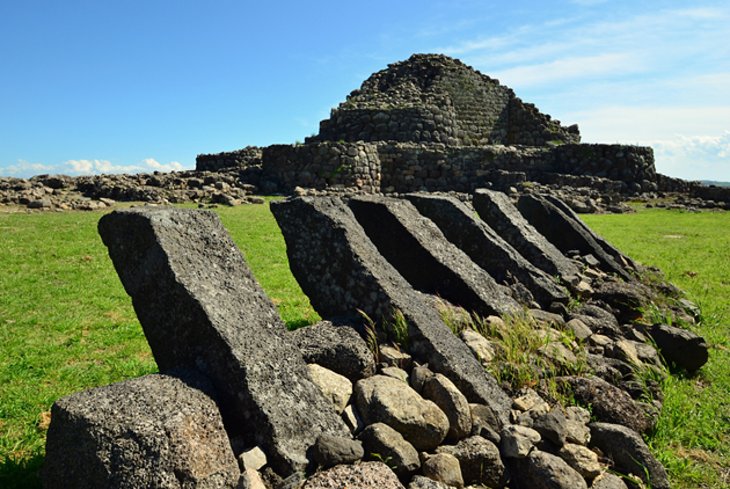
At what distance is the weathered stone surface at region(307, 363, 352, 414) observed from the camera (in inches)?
131

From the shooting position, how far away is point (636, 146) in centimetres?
2916

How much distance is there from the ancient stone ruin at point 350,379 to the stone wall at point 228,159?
881 inches

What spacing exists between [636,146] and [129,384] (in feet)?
103

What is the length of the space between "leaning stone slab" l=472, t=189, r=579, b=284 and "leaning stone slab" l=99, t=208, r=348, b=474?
471 cm

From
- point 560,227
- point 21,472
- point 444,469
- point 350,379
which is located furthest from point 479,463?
point 560,227

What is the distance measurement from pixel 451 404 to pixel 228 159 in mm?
25641

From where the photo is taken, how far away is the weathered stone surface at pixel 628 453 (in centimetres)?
327

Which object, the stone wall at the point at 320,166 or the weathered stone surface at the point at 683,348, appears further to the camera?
the stone wall at the point at 320,166

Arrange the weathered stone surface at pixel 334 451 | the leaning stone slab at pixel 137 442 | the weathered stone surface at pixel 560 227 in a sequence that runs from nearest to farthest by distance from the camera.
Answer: the leaning stone slab at pixel 137 442 < the weathered stone surface at pixel 334 451 < the weathered stone surface at pixel 560 227

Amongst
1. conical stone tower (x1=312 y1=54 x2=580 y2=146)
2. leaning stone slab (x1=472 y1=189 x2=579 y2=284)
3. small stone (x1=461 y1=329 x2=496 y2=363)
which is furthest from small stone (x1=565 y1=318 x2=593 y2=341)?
conical stone tower (x1=312 y1=54 x2=580 y2=146)

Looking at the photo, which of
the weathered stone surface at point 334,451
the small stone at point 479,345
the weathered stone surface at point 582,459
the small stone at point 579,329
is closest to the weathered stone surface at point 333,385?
the weathered stone surface at point 334,451

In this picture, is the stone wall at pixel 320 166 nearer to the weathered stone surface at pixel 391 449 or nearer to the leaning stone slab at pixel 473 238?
the leaning stone slab at pixel 473 238

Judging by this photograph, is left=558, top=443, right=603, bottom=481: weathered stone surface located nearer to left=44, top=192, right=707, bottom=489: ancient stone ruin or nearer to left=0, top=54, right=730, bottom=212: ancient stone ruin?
left=44, top=192, right=707, bottom=489: ancient stone ruin

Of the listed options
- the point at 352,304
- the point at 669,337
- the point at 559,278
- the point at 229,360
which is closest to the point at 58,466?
the point at 229,360
